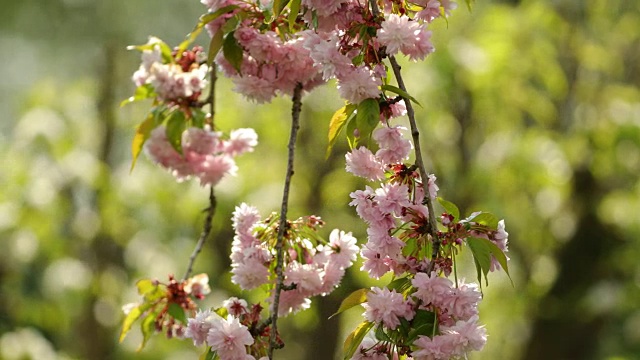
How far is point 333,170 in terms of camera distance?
7641 mm

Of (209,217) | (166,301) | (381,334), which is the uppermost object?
(209,217)

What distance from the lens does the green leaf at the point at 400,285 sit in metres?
1.11

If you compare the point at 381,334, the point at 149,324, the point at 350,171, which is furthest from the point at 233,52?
the point at 149,324

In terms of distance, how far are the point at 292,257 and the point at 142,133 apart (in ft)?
1.04

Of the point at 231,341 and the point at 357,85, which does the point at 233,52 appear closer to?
the point at 357,85

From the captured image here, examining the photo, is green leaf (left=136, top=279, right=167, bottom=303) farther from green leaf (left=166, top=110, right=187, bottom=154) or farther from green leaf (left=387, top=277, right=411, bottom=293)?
green leaf (left=387, top=277, right=411, bottom=293)

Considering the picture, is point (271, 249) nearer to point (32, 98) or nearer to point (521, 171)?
point (521, 171)

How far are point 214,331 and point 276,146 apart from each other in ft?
21.8

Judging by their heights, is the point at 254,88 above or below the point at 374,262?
above

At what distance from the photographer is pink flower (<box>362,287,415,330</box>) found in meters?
1.07

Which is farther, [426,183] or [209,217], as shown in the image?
[209,217]

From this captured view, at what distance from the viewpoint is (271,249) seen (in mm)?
1340

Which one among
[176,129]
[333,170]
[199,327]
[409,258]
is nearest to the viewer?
[409,258]

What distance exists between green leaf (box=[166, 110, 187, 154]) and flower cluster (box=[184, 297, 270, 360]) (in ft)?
0.88
